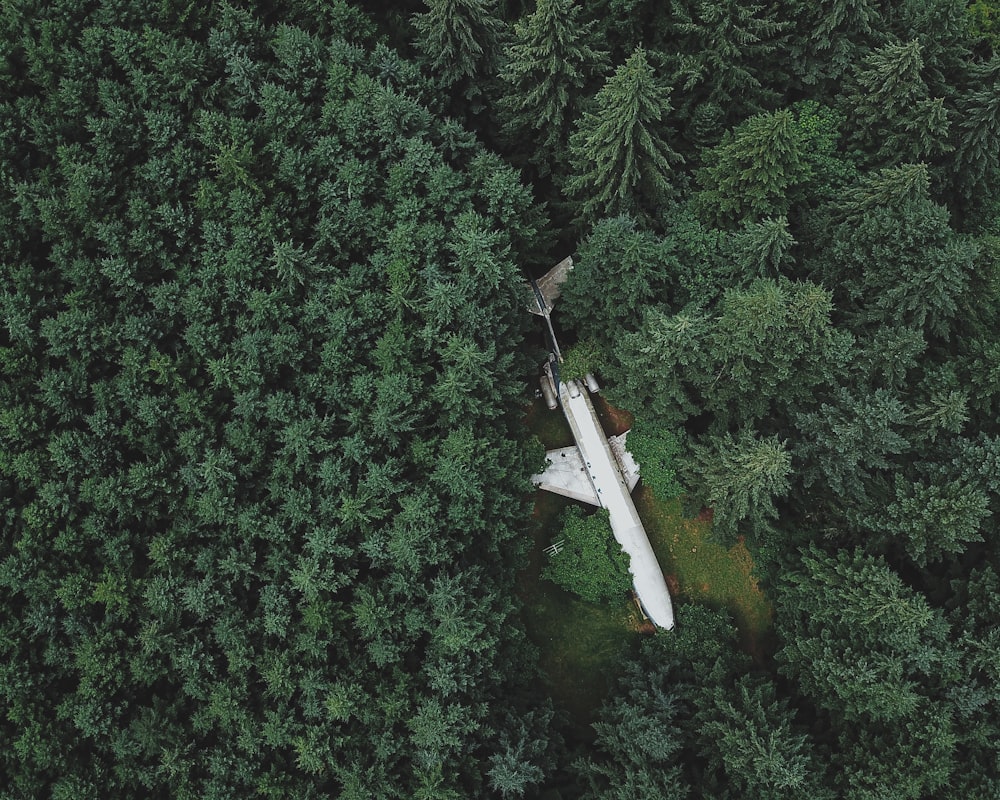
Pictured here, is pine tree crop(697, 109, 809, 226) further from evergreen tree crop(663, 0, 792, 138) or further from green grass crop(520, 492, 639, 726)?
green grass crop(520, 492, 639, 726)

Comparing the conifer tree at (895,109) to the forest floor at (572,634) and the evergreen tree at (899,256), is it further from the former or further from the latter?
the forest floor at (572,634)

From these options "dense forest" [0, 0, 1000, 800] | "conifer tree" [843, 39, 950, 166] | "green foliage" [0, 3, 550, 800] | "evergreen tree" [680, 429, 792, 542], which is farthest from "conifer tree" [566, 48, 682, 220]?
"evergreen tree" [680, 429, 792, 542]

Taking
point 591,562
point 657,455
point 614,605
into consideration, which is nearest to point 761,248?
point 657,455

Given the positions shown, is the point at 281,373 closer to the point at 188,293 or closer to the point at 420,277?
the point at 188,293

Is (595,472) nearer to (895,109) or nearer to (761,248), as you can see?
(761,248)

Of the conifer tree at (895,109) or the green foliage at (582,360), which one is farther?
the green foliage at (582,360)

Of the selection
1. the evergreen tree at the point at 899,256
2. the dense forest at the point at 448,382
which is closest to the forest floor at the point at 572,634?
the dense forest at the point at 448,382

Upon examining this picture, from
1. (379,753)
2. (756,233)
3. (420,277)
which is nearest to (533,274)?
(420,277)
